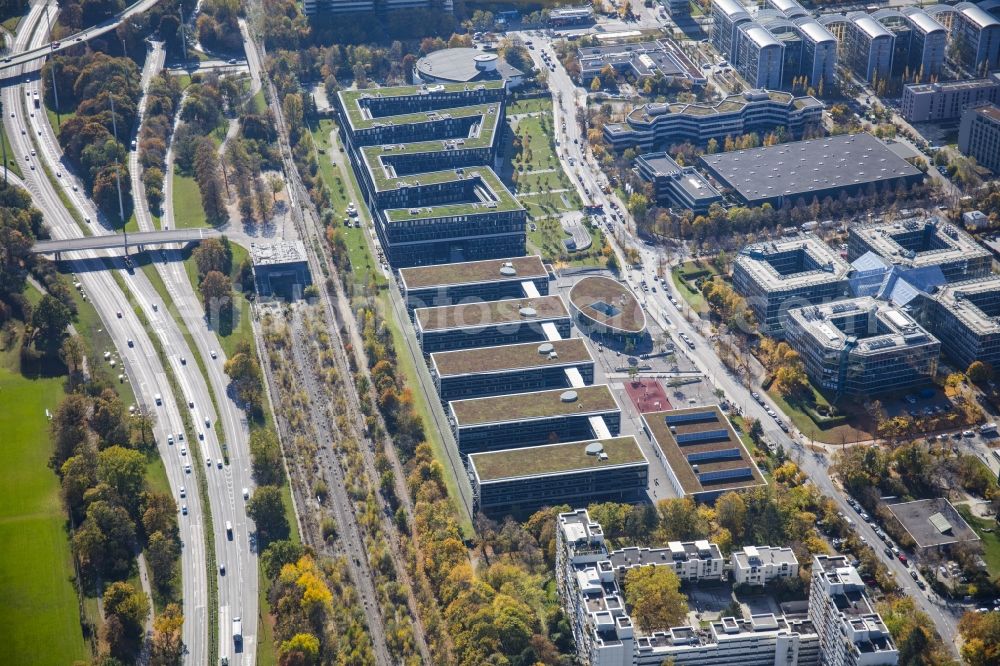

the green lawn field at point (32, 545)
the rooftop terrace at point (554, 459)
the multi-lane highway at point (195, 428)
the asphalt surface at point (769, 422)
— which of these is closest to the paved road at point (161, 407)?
the multi-lane highway at point (195, 428)

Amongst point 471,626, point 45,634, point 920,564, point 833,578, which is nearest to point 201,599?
point 45,634

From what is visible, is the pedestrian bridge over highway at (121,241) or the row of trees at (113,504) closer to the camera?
the row of trees at (113,504)

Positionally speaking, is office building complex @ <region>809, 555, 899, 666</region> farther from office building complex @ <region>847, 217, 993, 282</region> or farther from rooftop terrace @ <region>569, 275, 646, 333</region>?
office building complex @ <region>847, 217, 993, 282</region>

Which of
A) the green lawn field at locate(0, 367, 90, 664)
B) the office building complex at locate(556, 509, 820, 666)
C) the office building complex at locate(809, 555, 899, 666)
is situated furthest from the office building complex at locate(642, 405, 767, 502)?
the green lawn field at locate(0, 367, 90, 664)

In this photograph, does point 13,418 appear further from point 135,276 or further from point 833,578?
point 833,578

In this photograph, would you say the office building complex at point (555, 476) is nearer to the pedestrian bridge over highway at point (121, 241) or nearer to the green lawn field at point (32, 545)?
the green lawn field at point (32, 545)

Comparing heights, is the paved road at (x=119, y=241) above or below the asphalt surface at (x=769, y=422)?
above

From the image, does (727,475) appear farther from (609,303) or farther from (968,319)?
(968,319)
